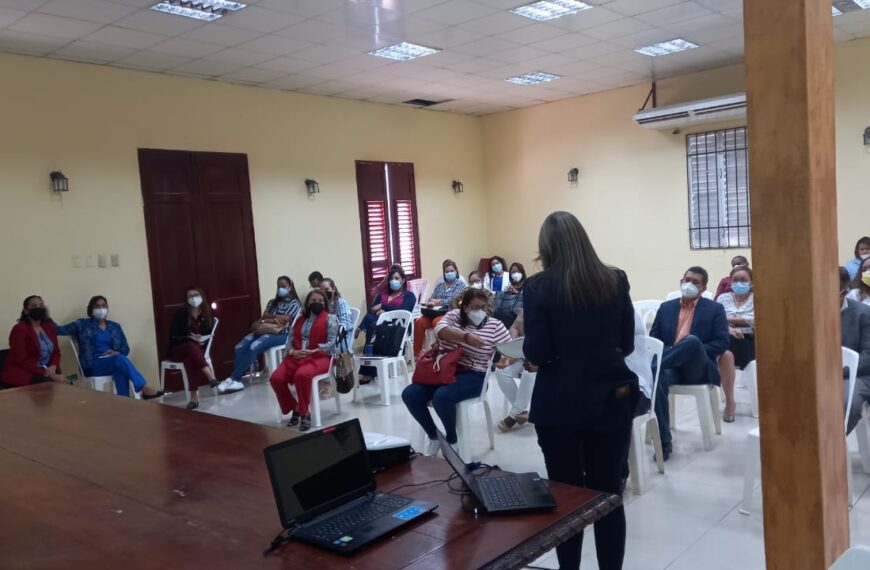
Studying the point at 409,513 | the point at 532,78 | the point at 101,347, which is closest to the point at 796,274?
the point at 409,513

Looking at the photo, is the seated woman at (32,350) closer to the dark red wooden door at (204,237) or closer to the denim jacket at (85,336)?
the denim jacket at (85,336)

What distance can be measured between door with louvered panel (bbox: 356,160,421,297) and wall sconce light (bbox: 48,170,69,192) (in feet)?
11.4

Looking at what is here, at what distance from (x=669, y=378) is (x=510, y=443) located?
1105 mm

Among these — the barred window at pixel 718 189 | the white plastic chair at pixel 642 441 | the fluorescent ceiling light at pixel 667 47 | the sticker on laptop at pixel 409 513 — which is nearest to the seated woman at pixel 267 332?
the white plastic chair at pixel 642 441

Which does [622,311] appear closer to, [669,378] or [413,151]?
[669,378]

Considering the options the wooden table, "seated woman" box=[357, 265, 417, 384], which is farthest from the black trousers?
"seated woman" box=[357, 265, 417, 384]

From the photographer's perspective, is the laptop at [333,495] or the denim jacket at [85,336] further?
the denim jacket at [85,336]

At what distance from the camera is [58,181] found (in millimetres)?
6145

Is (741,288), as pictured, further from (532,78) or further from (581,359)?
(532,78)

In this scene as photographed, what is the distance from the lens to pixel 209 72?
6.98 meters

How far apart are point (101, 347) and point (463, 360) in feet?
11.8

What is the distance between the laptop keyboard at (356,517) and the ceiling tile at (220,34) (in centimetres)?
476

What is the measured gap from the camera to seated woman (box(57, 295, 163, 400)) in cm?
605

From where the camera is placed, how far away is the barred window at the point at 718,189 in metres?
8.18
